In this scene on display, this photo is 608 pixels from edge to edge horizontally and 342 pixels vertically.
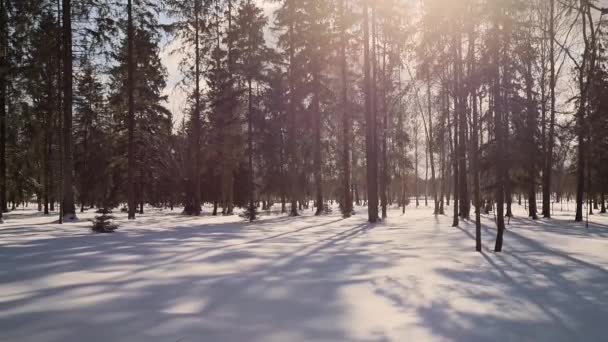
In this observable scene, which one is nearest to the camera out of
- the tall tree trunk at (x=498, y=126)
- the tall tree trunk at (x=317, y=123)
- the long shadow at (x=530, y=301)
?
the long shadow at (x=530, y=301)

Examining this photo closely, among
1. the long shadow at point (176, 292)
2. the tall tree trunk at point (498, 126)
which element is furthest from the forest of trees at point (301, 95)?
the long shadow at point (176, 292)

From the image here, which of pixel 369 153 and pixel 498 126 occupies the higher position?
pixel 369 153

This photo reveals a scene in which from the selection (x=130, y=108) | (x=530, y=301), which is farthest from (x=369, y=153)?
(x=530, y=301)

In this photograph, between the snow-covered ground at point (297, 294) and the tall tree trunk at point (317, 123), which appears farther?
the tall tree trunk at point (317, 123)

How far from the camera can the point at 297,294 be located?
565 cm

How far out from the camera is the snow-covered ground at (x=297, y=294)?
4.14 m

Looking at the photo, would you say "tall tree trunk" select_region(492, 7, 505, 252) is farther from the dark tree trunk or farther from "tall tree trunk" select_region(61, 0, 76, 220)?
"tall tree trunk" select_region(61, 0, 76, 220)

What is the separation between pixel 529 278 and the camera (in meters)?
6.79

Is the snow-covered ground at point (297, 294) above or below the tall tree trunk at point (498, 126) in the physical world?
below

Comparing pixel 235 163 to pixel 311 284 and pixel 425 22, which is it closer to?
pixel 425 22

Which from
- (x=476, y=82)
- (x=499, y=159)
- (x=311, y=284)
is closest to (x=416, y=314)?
(x=311, y=284)

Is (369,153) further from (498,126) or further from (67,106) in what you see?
(67,106)

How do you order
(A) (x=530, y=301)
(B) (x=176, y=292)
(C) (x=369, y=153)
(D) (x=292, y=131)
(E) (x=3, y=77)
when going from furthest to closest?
(D) (x=292, y=131) → (E) (x=3, y=77) → (C) (x=369, y=153) → (B) (x=176, y=292) → (A) (x=530, y=301)

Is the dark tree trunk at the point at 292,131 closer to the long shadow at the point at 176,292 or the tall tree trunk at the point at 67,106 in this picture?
the tall tree trunk at the point at 67,106
